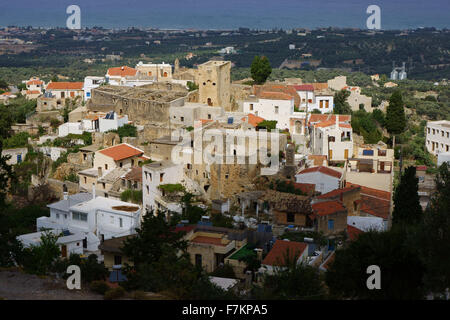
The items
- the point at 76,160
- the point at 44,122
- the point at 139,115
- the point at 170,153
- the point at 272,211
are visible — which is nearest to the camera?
→ the point at 272,211

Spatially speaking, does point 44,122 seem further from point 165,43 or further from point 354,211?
point 165,43

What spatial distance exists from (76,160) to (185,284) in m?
15.4

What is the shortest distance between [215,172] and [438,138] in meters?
16.4

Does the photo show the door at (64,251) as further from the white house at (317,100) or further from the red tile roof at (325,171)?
the white house at (317,100)

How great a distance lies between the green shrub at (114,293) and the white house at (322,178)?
1160 cm

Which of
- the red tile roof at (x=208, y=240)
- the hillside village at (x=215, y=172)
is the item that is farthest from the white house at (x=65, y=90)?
the red tile roof at (x=208, y=240)

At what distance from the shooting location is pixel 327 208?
21172 mm

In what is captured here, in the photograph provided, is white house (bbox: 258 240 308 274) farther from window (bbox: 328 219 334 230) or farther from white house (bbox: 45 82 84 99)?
white house (bbox: 45 82 84 99)

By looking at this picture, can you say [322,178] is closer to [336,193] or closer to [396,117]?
[336,193]

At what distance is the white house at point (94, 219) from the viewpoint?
2188cm

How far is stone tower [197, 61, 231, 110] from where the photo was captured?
32.1 metres

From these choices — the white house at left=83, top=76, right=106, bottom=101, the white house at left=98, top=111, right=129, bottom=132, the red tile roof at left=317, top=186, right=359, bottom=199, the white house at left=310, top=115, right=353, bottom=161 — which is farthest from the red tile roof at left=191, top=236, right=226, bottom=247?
the white house at left=83, top=76, right=106, bottom=101

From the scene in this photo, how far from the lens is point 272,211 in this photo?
2181cm
